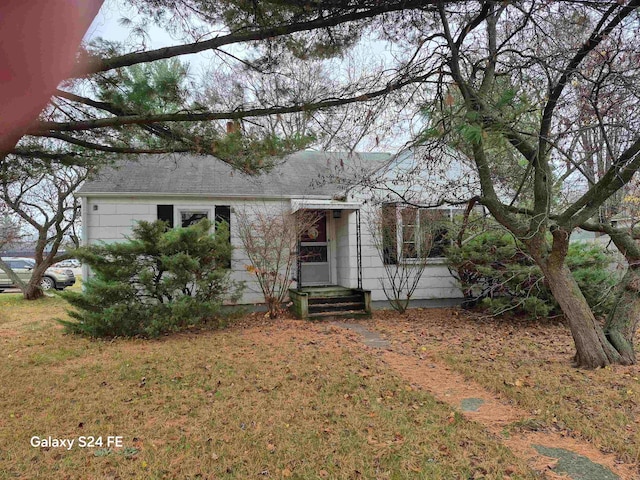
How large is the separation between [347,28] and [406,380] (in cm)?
418

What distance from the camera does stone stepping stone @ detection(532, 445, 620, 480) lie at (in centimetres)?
275

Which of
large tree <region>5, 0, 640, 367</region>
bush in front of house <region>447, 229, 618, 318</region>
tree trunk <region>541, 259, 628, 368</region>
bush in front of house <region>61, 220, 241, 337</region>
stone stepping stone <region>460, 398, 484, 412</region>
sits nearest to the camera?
large tree <region>5, 0, 640, 367</region>

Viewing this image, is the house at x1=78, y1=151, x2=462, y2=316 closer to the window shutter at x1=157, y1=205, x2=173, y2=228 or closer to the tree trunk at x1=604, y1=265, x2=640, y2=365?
the window shutter at x1=157, y1=205, x2=173, y2=228

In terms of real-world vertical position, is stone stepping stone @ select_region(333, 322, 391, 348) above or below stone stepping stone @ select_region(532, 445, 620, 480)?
above

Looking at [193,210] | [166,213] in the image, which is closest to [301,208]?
[193,210]

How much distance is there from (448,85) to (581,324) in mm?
3472

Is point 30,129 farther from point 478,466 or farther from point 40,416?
point 478,466

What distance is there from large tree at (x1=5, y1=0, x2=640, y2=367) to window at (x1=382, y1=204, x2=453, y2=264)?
389cm

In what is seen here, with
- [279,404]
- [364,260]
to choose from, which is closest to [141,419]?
[279,404]

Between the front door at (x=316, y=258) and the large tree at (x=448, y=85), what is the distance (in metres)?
5.45

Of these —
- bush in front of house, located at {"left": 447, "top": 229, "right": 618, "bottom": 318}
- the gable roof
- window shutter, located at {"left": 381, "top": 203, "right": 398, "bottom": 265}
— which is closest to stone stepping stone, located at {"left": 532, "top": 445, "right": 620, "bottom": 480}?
bush in front of house, located at {"left": 447, "top": 229, "right": 618, "bottom": 318}

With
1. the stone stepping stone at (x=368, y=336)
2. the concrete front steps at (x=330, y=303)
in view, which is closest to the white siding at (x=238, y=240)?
the concrete front steps at (x=330, y=303)

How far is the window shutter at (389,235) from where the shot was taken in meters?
9.26

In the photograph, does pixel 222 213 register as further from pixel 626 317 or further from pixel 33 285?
pixel 33 285
